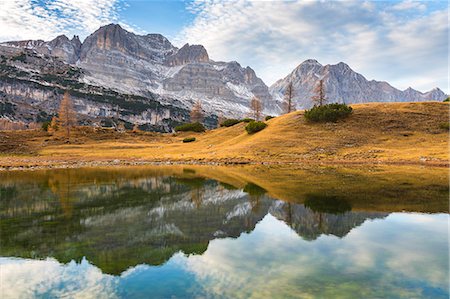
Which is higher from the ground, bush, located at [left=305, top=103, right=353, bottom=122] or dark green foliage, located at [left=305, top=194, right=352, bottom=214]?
bush, located at [left=305, top=103, right=353, bottom=122]

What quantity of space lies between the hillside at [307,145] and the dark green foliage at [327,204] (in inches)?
1140

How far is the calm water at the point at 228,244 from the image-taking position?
9539mm

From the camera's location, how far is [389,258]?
38.0ft

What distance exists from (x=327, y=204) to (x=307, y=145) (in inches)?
1553

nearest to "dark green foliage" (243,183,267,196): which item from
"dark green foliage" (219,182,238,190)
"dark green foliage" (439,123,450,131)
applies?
"dark green foliage" (219,182,238,190)

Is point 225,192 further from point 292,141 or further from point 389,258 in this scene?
point 292,141

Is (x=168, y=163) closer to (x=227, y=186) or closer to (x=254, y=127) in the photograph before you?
(x=254, y=127)

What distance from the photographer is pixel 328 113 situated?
2731 inches

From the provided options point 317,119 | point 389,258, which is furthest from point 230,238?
point 317,119

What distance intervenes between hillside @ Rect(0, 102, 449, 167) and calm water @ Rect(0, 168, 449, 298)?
27.9 metres

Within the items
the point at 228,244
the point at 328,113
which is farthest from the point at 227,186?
the point at 328,113

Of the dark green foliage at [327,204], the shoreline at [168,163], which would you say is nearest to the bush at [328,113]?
the shoreline at [168,163]

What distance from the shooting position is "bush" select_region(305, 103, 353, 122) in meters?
69.3

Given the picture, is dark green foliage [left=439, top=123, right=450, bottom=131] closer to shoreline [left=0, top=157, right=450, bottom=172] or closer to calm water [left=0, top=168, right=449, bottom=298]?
shoreline [left=0, top=157, right=450, bottom=172]
